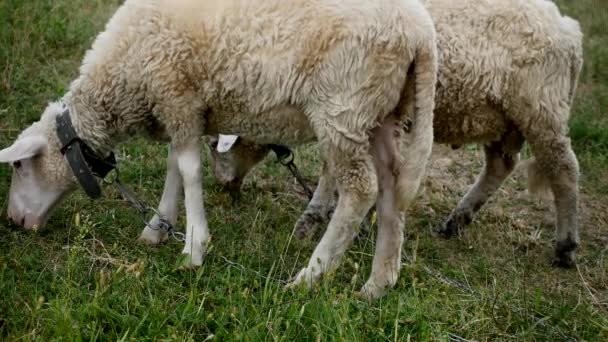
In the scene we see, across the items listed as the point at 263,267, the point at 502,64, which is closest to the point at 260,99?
the point at 263,267

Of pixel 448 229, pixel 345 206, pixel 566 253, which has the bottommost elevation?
pixel 448 229

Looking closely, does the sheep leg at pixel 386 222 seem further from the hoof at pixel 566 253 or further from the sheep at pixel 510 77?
the hoof at pixel 566 253

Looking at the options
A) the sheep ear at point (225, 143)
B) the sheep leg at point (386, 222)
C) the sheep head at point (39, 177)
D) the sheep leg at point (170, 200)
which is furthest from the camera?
the sheep ear at point (225, 143)

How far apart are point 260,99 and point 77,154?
1130 millimetres

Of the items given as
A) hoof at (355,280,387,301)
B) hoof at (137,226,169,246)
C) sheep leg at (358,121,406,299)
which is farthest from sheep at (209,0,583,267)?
hoof at (137,226,169,246)

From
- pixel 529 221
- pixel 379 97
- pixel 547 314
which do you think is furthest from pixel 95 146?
pixel 529 221

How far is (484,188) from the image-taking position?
5.55 m

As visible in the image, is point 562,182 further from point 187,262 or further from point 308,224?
point 187,262

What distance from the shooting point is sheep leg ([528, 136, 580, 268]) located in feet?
16.0

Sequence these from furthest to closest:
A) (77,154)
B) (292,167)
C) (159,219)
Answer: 1. (292,167)
2. (159,219)
3. (77,154)

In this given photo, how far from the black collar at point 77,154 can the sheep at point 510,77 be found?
2.07 meters

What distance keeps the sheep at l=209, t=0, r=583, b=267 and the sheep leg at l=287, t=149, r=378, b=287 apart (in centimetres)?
94

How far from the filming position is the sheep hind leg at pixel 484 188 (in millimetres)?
5480

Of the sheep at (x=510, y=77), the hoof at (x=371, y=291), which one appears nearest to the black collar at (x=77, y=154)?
the hoof at (x=371, y=291)
